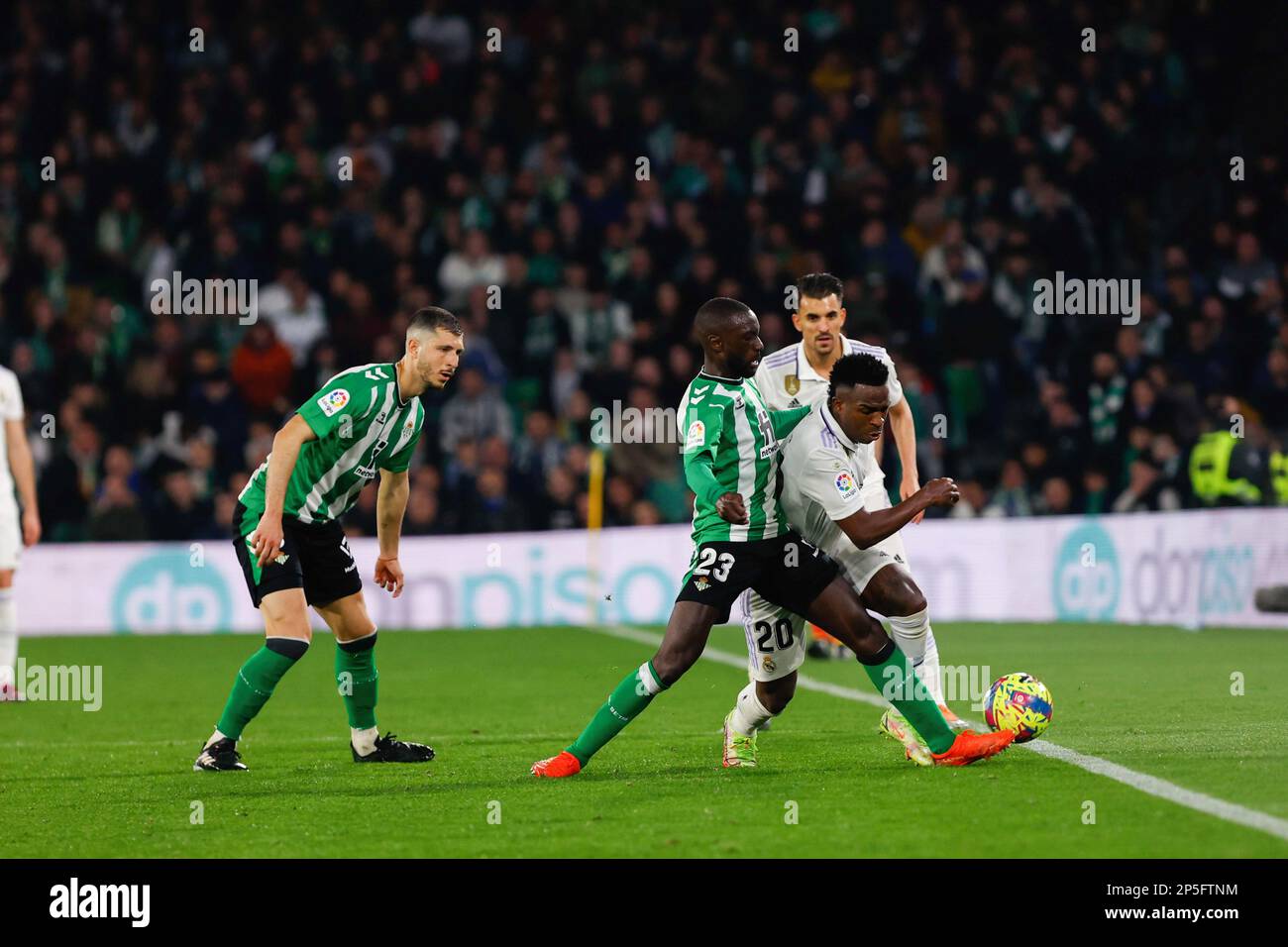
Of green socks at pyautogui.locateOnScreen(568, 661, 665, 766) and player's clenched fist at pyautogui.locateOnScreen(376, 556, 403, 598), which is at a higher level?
player's clenched fist at pyautogui.locateOnScreen(376, 556, 403, 598)

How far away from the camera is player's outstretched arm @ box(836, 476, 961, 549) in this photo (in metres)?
6.73

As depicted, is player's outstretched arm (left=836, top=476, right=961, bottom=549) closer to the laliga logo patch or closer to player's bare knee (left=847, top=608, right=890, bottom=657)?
player's bare knee (left=847, top=608, right=890, bottom=657)

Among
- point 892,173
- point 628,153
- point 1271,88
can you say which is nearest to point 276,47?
point 628,153

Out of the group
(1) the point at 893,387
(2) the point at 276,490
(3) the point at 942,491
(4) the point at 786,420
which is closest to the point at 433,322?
(2) the point at 276,490

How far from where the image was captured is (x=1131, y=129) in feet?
68.2

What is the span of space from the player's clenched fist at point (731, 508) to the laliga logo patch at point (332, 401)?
5.66 feet

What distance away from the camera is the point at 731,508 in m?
6.89

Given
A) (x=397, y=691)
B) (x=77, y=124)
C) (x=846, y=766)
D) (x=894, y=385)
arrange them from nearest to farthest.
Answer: (x=846, y=766)
(x=894, y=385)
(x=397, y=691)
(x=77, y=124)

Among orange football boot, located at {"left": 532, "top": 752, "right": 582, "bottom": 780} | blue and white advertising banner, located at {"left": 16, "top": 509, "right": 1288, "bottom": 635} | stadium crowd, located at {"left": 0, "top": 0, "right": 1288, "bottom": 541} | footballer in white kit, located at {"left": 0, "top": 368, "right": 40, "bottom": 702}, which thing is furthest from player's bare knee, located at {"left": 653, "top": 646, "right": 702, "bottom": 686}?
stadium crowd, located at {"left": 0, "top": 0, "right": 1288, "bottom": 541}

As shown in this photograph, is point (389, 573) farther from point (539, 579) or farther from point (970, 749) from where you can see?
point (539, 579)

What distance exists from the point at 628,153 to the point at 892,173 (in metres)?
3.05

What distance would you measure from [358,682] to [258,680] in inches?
20.4

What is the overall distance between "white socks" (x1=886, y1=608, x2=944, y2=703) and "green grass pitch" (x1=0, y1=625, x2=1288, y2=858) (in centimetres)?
36
